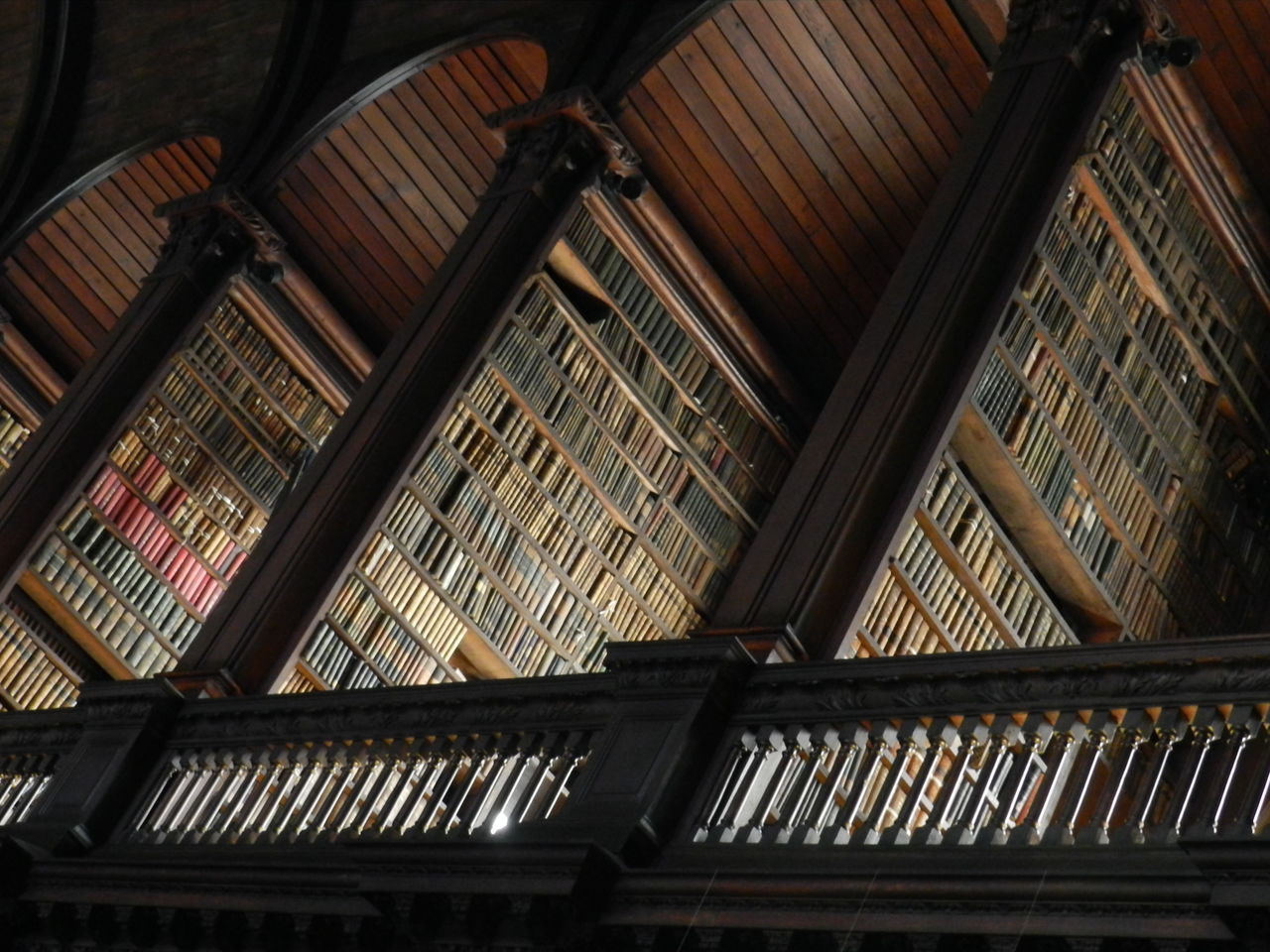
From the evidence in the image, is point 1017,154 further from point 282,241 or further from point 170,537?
point 170,537

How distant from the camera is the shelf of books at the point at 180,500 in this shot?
31.3 feet

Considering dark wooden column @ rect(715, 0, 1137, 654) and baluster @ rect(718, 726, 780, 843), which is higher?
dark wooden column @ rect(715, 0, 1137, 654)

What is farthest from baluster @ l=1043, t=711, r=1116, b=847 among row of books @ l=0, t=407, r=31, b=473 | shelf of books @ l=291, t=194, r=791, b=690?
row of books @ l=0, t=407, r=31, b=473

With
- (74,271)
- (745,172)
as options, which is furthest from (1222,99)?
(74,271)

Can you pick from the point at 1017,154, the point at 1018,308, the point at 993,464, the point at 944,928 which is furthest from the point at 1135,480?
the point at 944,928

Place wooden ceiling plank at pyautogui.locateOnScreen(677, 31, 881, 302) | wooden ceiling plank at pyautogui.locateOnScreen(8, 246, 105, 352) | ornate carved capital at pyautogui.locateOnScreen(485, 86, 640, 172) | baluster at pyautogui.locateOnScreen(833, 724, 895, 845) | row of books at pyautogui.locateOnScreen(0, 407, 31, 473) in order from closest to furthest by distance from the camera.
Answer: baluster at pyautogui.locateOnScreen(833, 724, 895, 845), ornate carved capital at pyautogui.locateOnScreen(485, 86, 640, 172), wooden ceiling plank at pyautogui.locateOnScreen(677, 31, 881, 302), wooden ceiling plank at pyautogui.locateOnScreen(8, 246, 105, 352), row of books at pyautogui.locateOnScreen(0, 407, 31, 473)

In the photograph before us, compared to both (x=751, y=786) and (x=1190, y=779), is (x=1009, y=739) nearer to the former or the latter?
(x=1190, y=779)

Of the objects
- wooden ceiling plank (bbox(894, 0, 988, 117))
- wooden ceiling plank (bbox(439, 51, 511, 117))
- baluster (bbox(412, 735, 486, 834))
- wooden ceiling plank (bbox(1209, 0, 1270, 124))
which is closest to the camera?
baluster (bbox(412, 735, 486, 834))

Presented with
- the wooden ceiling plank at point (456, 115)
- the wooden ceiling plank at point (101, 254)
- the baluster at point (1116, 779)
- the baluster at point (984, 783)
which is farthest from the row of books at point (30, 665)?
the baluster at point (1116, 779)

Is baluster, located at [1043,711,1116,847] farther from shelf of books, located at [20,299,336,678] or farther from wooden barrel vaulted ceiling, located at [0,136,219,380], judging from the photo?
wooden barrel vaulted ceiling, located at [0,136,219,380]

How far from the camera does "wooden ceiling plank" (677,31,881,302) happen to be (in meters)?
8.90

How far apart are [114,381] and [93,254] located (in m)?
2.43

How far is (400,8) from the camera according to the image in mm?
9758

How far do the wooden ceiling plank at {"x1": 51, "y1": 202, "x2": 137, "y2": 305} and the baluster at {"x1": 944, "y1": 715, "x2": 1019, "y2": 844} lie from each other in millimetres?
7472
